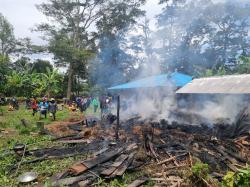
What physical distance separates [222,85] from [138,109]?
8.97 m

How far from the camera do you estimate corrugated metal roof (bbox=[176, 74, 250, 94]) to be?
14.8 m

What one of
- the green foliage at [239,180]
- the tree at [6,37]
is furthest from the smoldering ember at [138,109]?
the tree at [6,37]

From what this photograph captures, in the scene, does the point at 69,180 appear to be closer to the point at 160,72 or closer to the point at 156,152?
the point at 156,152

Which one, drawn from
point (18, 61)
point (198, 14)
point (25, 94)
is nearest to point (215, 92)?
point (198, 14)

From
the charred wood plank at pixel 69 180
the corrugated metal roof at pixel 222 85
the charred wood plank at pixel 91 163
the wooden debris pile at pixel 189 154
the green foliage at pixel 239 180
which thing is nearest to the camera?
the green foliage at pixel 239 180

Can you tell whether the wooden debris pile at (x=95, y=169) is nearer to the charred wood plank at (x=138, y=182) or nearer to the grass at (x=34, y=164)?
the grass at (x=34, y=164)

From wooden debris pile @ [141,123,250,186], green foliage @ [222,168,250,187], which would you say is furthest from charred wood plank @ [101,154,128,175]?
green foliage @ [222,168,250,187]

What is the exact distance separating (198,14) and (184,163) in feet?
79.5

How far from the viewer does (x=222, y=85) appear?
16.6 metres

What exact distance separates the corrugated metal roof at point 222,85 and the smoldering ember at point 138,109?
0.28ft

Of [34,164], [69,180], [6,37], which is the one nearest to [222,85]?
[34,164]

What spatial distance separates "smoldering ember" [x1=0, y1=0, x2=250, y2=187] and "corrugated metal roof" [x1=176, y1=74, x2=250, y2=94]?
8 cm

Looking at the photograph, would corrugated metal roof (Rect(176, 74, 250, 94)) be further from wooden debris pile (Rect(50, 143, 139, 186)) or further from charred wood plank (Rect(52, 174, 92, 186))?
charred wood plank (Rect(52, 174, 92, 186))

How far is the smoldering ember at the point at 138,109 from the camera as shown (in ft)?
28.4
